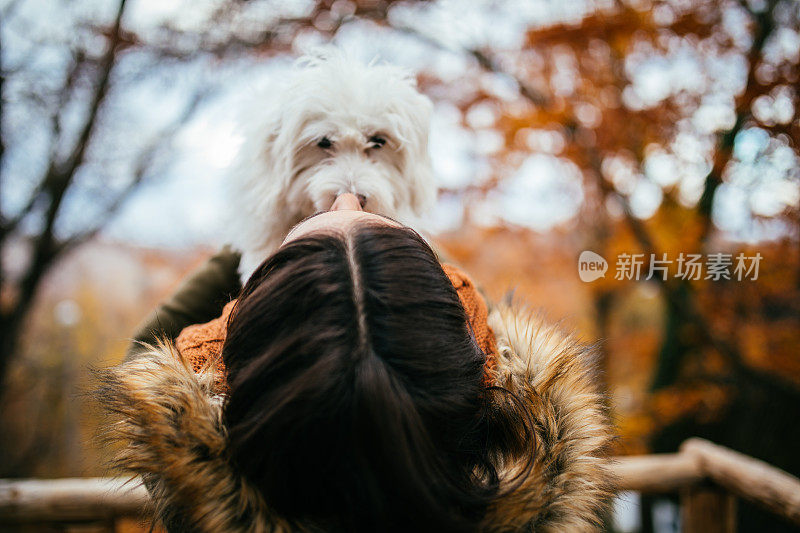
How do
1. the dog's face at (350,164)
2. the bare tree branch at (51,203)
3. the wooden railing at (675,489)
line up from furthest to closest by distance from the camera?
the bare tree branch at (51,203) < the wooden railing at (675,489) < the dog's face at (350,164)

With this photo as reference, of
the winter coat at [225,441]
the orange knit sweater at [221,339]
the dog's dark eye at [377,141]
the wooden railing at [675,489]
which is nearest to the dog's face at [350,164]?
the dog's dark eye at [377,141]

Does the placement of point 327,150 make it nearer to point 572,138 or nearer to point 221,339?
point 221,339

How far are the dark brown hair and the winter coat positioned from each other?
4cm

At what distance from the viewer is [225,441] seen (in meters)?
0.75

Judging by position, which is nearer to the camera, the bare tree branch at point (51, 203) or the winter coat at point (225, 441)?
the winter coat at point (225, 441)

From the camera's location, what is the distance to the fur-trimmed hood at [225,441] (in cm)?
73

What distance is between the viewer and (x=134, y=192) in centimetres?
342

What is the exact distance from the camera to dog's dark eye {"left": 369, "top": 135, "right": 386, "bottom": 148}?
1163mm

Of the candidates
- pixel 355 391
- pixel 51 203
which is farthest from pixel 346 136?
pixel 51 203

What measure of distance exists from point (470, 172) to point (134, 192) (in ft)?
9.17

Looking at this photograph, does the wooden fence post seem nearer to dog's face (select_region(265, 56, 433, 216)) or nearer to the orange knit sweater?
the orange knit sweater

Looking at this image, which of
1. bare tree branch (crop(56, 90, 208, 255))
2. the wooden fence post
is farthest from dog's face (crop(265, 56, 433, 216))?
bare tree branch (crop(56, 90, 208, 255))

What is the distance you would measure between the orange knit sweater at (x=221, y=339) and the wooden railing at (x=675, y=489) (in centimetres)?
110

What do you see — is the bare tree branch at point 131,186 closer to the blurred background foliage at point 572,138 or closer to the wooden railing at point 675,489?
the blurred background foliage at point 572,138
